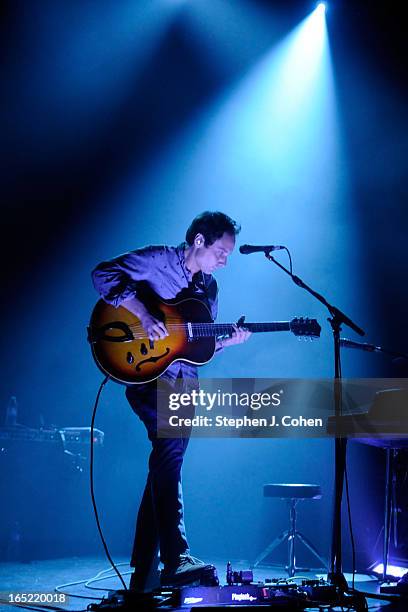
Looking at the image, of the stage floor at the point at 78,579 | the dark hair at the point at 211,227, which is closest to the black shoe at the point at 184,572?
the stage floor at the point at 78,579

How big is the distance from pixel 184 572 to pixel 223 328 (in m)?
1.40

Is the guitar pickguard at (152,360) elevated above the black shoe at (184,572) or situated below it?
above

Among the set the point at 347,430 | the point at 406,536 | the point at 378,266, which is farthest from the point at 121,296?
the point at 378,266

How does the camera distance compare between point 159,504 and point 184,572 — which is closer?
point 184,572

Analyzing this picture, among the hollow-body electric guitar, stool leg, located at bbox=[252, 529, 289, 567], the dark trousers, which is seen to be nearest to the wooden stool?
stool leg, located at bbox=[252, 529, 289, 567]

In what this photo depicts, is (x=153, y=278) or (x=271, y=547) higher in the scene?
(x=153, y=278)

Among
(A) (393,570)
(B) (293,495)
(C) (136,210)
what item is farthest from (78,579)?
(C) (136,210)

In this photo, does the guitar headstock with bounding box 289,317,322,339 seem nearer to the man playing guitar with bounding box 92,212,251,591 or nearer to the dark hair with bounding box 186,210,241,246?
the man playing guitar with bounding box 92,212,251,591

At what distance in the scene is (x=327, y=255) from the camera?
21.9 feet

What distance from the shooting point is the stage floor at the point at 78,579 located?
338 cm

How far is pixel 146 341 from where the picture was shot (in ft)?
11.1

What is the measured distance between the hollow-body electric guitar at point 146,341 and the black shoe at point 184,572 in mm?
953

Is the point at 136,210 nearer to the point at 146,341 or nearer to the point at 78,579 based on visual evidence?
the point at 146,341

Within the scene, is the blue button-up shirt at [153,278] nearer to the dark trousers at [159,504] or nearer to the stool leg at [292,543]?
the dark trousers at [159,504]
